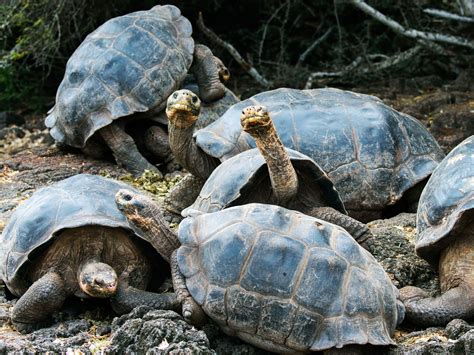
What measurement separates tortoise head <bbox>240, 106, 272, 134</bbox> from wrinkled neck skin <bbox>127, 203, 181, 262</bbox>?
608 mm

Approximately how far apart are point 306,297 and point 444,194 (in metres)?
0.93

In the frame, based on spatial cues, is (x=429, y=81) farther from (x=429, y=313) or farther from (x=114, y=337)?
(x=114, y=337)

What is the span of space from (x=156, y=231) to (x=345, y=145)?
68.1 inches

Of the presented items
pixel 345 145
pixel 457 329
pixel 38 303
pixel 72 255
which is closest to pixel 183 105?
pixel 345 145

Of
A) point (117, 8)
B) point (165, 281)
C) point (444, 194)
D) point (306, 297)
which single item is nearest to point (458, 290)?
point (444, 194)

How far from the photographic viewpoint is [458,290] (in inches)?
171

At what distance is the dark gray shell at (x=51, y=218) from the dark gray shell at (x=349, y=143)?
128 centimetres

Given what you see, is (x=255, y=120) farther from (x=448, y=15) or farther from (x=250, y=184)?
(x=448, y=15)

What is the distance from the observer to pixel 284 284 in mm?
3998

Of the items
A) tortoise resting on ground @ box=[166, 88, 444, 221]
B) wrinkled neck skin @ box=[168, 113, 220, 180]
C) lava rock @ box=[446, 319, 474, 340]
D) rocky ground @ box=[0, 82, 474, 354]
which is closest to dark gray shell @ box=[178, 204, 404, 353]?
rocky ground @ box=[0, 82, 474, 354]

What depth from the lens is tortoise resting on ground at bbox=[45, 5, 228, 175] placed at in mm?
7492

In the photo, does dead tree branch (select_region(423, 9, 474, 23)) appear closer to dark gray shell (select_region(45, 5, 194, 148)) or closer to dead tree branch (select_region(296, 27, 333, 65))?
dead tree branch (select_region(296, 27, 333, 65))

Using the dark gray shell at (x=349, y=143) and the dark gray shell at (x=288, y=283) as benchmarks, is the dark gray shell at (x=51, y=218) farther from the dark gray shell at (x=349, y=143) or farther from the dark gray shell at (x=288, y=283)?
the dark gray shell at (x=349, y=143)

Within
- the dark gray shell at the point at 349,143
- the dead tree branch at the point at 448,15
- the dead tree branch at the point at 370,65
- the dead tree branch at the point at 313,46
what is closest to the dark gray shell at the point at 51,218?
the dark gray shell at the point at 349,143
